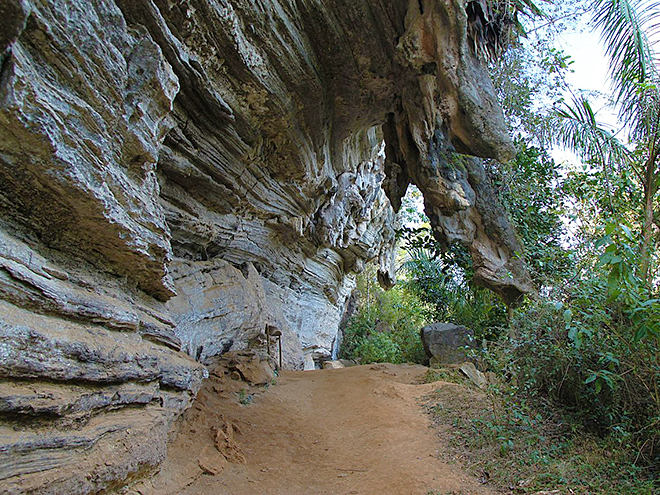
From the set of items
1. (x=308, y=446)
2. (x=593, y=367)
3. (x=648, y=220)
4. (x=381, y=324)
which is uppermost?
(x=648, y=220)

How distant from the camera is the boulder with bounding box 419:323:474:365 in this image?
973cm

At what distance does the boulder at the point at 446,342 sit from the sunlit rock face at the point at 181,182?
1814 mm

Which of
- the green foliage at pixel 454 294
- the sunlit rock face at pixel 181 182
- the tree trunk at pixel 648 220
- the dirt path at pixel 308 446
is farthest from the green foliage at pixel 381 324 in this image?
the tree trunk at pixel 648 220

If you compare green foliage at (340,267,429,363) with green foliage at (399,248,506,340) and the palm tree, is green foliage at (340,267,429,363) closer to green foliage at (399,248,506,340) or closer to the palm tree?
green foliage at (399,248,506,340)

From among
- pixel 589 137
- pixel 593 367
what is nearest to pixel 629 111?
pixel 589 137

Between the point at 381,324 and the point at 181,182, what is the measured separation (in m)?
12.8

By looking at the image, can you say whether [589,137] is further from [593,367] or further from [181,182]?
[181,182]

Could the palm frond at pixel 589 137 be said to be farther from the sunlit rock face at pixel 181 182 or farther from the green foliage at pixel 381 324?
the green foliage at pixel 381 324

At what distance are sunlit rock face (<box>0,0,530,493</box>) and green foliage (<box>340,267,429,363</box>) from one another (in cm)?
383

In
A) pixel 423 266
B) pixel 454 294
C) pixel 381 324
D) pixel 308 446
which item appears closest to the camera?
pixel 308 446

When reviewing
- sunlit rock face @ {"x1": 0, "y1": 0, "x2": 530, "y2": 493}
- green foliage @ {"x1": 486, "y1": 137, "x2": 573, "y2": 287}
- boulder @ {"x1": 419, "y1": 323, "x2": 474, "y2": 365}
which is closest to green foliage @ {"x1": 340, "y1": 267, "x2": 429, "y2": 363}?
boulder @ {"x1": 419, "y1": 323, "x2": 474, "y2": 365}

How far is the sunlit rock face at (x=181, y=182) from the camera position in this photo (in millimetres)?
2693

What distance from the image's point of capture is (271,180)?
8789mm

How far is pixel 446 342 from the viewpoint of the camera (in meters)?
9.98
